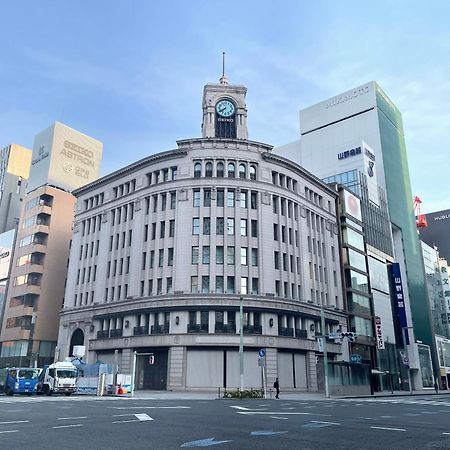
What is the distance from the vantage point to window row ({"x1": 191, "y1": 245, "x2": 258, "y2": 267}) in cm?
4938

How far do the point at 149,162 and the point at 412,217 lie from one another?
59864 mm

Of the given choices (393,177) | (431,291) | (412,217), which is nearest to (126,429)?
(393,177)

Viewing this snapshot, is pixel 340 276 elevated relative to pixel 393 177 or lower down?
lower down

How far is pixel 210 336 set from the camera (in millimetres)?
45938

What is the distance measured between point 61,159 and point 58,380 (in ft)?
176

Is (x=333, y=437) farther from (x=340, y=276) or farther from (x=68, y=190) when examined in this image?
(x=68, y=190)

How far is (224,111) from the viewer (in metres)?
66.8

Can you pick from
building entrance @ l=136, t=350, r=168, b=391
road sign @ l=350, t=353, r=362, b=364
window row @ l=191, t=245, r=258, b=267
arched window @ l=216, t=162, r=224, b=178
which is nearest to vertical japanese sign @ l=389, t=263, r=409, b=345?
road sign @ l=350, t=353, r=362, b=364

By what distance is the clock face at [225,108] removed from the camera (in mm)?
66625

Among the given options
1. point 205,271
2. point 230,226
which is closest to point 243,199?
point 230,226

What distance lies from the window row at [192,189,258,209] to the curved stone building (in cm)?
13

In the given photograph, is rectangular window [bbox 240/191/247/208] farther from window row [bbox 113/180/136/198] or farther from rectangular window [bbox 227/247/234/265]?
window row [bbox 113/180/136/198]

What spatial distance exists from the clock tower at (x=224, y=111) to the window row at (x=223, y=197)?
48.8 ft

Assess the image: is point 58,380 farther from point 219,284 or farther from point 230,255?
point 230,255
